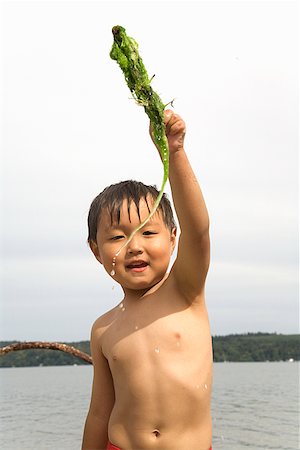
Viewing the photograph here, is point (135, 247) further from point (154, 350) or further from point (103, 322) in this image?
point (103, 322)

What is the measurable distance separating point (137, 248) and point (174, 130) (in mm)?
739

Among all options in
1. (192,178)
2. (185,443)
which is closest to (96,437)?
(185,443)

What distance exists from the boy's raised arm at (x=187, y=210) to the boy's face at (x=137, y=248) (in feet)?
0.49

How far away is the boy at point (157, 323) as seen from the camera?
3512mm

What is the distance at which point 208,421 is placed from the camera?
3658 millimetres

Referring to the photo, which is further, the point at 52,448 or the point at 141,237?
the point at 52,448

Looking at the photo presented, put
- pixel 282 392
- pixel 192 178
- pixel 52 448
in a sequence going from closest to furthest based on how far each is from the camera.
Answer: pixel 192 178 → pixel 52 448 → pixel 282 392

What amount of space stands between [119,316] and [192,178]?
Result: 106cm

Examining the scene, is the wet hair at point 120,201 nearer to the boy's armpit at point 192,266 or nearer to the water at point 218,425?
the boy's armpit at point 192,266

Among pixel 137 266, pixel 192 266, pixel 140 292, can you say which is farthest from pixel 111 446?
pixel 192 266

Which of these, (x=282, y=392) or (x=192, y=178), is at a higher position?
(x=192, y=178)

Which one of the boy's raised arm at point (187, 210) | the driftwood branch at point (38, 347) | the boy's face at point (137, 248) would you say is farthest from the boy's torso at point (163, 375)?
the driftwood branch at point (38, 347)

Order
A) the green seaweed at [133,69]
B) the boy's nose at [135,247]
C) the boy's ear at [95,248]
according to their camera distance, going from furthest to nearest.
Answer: the boy's ear at [95,248] → the boy's nose at [135,247] → the green seaweed at [133,69]

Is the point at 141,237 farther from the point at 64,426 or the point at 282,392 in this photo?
the point at 282,392
